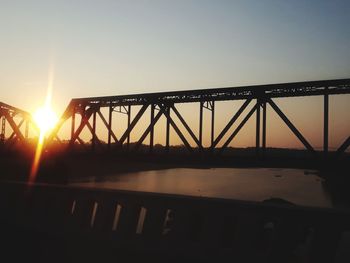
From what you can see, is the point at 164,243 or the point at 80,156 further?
the point at 80,156

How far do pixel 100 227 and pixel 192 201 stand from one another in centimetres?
196

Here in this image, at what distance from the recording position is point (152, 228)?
5.87 m

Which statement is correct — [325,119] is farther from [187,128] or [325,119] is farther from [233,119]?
[187,128]

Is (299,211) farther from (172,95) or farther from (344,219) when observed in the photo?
(172,95)

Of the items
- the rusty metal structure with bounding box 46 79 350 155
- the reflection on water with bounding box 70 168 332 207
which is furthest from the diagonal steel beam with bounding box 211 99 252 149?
the reflection on water with bounding box 70 168 332 207

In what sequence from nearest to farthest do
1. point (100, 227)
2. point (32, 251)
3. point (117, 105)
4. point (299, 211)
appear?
point (299, 211) < point (32, 251) < point (100, 227) < point (117, 105)

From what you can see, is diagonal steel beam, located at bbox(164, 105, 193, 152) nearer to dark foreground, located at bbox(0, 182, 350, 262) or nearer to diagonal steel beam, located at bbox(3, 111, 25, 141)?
dark foreground, located at bbox(0, 182, 350, 262)

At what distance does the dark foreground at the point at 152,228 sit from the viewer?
4.70 metres

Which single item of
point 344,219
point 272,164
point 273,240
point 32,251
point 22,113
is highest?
point 22,113

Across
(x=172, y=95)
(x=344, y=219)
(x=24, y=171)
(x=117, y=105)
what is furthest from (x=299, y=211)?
(x=24, y=171)

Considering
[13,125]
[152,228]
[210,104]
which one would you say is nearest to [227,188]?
[13,125]

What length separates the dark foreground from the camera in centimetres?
470

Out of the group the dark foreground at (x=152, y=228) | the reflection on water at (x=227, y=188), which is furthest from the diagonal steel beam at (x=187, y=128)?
the reflection on water at (x=227, y=188)

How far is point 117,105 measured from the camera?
68.2 ft
